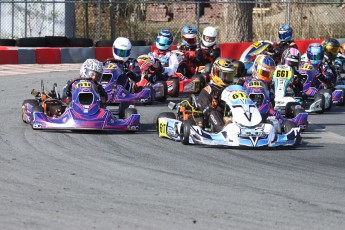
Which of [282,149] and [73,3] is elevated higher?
[73,3]

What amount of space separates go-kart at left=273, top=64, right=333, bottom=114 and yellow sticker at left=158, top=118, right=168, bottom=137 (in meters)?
2.34

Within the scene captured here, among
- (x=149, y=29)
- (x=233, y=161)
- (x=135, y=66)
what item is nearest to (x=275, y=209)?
(x=233, y=161)

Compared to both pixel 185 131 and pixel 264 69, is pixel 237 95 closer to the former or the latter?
pixel 185 131

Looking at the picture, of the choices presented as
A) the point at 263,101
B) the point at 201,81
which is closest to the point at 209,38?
the point at 201,81

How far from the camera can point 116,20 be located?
80.7 feet

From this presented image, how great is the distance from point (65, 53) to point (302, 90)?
7.55 metres

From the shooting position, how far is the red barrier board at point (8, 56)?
2059 centimetres

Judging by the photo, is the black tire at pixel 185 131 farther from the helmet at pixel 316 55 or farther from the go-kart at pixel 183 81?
the helmet at pixel 316 55

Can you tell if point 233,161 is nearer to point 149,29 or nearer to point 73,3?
point 73,3

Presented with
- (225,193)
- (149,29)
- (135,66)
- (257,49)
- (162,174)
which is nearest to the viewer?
(225,193)

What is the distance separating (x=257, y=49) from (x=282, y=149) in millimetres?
8867

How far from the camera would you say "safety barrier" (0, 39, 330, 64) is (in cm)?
2073

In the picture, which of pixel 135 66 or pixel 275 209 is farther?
pixel 135 66

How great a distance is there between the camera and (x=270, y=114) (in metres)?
11.7
